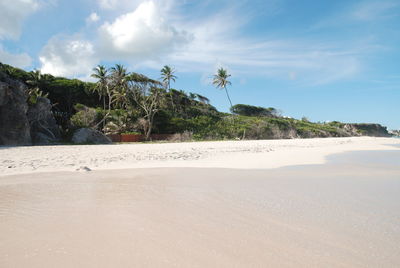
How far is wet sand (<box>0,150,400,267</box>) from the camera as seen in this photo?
2164 millimetres

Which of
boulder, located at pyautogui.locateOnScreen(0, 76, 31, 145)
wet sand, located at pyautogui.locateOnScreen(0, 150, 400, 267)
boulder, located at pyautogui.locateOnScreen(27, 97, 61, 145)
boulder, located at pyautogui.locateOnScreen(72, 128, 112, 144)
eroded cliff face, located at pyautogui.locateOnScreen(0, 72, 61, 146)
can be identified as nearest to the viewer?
wet sand, located at pyautogui.locateOnScreen(0, 150, 400, 267)

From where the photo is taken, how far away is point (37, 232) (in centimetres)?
269

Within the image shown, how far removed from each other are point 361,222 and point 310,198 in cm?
118

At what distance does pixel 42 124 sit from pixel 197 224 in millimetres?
20497

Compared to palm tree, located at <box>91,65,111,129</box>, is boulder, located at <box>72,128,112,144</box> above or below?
below

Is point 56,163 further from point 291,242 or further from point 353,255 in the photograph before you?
point 353,255

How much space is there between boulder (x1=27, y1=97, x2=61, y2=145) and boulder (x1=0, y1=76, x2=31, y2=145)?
4.48 ft

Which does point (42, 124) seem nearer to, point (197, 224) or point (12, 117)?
point (12, 117)

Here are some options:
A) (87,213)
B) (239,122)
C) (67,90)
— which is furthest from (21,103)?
(239,122)

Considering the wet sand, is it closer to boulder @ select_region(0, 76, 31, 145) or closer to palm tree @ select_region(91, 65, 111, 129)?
boulder @ select_region(0, 76, 31, 145)

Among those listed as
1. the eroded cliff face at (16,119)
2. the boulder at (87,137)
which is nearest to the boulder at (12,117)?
the eroded cliff face at (16,119)

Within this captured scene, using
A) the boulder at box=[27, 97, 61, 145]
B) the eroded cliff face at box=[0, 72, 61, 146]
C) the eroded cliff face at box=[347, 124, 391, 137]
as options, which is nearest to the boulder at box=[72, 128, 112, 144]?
the boulder at box=[27, 97, 61, 145]

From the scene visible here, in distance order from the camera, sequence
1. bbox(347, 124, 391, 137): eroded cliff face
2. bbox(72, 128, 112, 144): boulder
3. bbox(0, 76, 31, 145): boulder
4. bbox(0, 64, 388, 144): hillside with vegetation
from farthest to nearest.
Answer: bbox(347, 124, 391, 137): eroded cliff face < bbox(0, 64, 388, 144): hillside with vegetation < bbox(72, 128, 112, 144): boulder < bbox(0, 76, 31, 145): boulder

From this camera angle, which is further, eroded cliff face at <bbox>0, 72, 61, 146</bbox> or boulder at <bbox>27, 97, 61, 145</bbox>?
Result: boulder at <bbox>27, 97, 61, 145</bbox>
